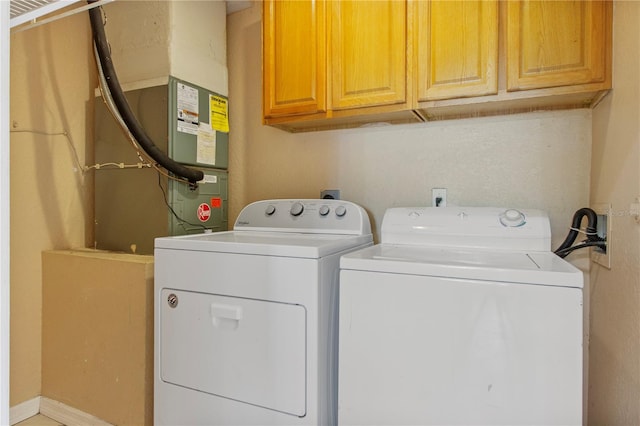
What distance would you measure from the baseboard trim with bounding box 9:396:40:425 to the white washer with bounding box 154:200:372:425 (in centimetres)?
97

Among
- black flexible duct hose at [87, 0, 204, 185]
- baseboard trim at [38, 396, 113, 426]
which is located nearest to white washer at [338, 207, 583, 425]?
black flexible duct hose at [87, 0, 204, 185]

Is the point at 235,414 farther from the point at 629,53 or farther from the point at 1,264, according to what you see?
the point at 629,53

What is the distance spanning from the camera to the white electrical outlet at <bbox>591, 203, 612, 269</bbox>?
1280 millimetres

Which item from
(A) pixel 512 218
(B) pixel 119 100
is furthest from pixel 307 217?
(B) pixel 119 100

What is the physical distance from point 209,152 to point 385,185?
39.4 inches

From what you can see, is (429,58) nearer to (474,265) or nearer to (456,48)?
(456,48)

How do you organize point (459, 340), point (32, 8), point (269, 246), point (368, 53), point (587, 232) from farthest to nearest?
point (368, 53) → point (587, 232) → point (269, 246) → point (459, 340) → point (32, 8)

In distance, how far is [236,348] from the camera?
1320mm

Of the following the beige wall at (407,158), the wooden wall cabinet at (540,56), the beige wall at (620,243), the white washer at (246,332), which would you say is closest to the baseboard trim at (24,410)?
the white washer at (246,332)

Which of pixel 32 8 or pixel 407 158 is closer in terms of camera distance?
pixel 32 8

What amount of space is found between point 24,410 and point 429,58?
258cm

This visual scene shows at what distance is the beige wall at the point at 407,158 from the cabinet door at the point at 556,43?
12.4 inches

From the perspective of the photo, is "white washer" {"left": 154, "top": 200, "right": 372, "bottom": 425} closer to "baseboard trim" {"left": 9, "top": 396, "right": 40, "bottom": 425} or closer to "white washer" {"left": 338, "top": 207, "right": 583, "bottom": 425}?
"white washer" {"left": 338, "top": 207, "right": 583, "bottom": 425}

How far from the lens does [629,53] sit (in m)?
1.16
